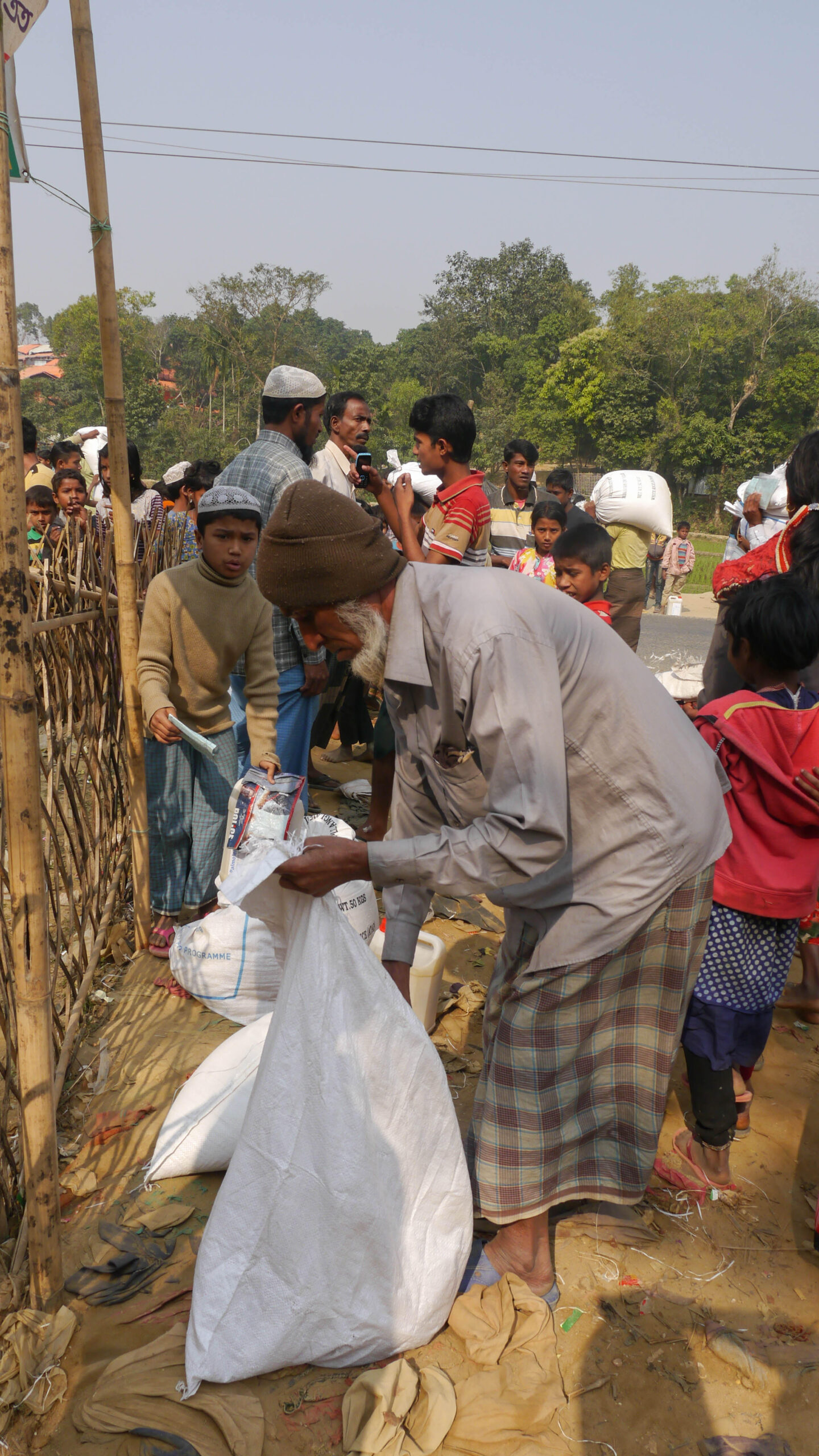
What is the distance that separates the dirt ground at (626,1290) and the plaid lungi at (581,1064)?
272 millimetres

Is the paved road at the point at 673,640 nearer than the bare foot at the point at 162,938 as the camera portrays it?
No

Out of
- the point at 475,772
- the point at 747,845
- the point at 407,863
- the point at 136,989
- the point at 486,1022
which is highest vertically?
the point at 475,772

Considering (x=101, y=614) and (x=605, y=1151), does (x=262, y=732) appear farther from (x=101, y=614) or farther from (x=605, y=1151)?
(x=605, y=1151)

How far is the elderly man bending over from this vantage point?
1.49m

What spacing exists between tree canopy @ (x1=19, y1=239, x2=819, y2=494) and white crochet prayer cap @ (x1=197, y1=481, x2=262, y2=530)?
27.8m

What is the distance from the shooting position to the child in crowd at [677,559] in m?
13.5

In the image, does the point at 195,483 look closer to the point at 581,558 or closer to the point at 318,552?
the point at 581,558

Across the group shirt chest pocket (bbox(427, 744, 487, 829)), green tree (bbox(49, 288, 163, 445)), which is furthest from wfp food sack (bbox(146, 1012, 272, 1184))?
green tree (bbox(49, 288, 163, 445))

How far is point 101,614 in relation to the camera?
10.3ft

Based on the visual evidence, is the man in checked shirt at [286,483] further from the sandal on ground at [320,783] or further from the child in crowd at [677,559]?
the child in crowd at [677,559]

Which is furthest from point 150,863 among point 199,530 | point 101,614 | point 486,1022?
point 486,1022

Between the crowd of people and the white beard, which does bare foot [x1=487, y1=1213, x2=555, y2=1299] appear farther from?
the white beard

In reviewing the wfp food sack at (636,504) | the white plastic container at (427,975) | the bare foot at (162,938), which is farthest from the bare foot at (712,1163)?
the wfp food sack at (636,504)

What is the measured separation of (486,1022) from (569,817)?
1.94 feet
